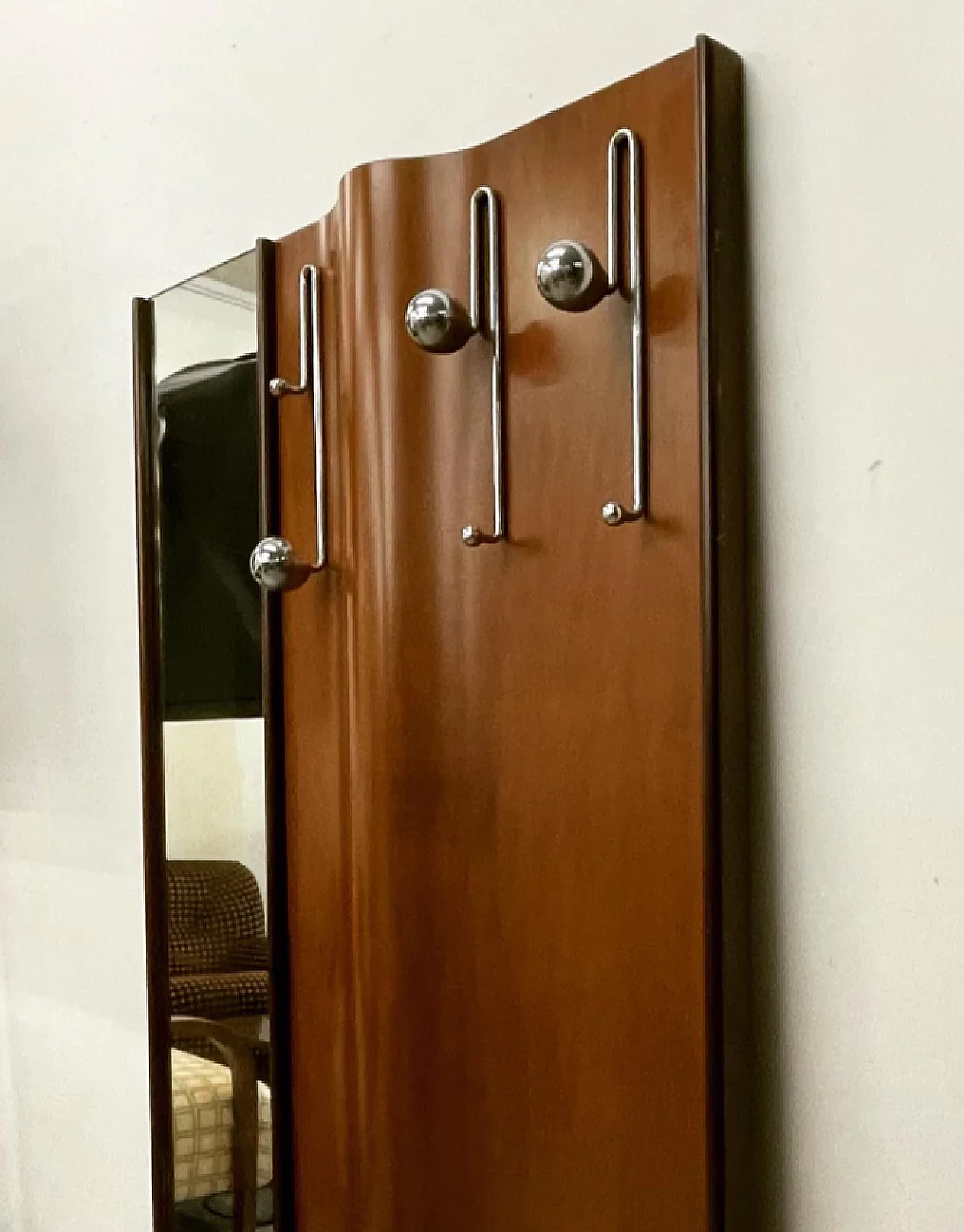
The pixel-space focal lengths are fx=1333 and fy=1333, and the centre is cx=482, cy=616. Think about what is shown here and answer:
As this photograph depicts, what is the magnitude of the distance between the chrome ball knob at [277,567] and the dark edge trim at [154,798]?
320mm

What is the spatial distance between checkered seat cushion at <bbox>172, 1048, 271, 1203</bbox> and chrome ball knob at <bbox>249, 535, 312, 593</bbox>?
474 millimetres

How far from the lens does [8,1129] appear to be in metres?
1.77

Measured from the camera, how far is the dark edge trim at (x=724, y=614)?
0.83 m

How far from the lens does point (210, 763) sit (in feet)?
4.27

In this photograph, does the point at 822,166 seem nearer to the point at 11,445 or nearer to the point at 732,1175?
the point at 732,1175

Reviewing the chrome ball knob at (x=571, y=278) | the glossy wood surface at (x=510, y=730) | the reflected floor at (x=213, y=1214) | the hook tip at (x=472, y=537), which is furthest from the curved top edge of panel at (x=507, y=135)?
the reflected floor at (x=213, y=1214)

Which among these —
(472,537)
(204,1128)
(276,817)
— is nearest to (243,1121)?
(204,1128)

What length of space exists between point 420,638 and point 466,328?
9.4 inches

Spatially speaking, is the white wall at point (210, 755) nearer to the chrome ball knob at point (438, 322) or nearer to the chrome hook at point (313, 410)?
the chrome hook at point (313, 410)

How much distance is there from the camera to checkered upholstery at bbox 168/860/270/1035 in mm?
1227

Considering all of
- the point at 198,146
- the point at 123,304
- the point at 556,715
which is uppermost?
the point at 198,146

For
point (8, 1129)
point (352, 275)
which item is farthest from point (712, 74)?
point (8, 1129)

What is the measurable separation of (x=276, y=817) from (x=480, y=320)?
486 millimetres

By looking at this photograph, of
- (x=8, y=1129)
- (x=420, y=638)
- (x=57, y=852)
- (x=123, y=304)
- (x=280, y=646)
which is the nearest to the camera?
(x=420, y=638)
